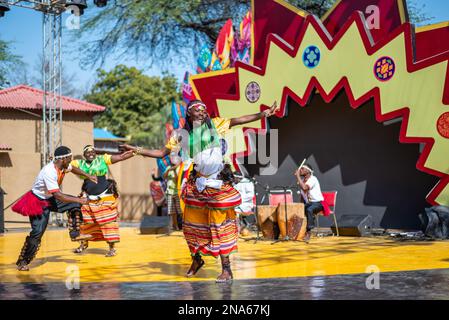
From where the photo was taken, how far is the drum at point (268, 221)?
41.0 feet

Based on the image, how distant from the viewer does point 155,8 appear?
90.1ft

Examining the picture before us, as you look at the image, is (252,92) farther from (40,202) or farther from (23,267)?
(23,267)

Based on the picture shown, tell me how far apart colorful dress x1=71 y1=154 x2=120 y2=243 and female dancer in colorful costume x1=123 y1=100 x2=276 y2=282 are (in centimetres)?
292

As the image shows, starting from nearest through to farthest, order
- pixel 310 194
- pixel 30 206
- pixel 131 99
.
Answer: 1. pixel 30 206
2. pixel 310 194
3. pixel 131 99

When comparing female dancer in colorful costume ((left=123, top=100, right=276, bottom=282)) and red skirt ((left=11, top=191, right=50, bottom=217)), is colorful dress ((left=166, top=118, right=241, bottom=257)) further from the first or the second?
red skirt ((left=11, top=191, right=50, bottom=217))

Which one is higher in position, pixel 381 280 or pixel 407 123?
pixel 407 123

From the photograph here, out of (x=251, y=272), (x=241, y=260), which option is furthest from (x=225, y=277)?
(x=241, y=260)

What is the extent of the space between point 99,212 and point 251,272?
130 inches

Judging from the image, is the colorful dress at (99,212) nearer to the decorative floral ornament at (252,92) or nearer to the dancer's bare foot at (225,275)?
the dancer's bare foot at (225,275)

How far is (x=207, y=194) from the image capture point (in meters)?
7.16
